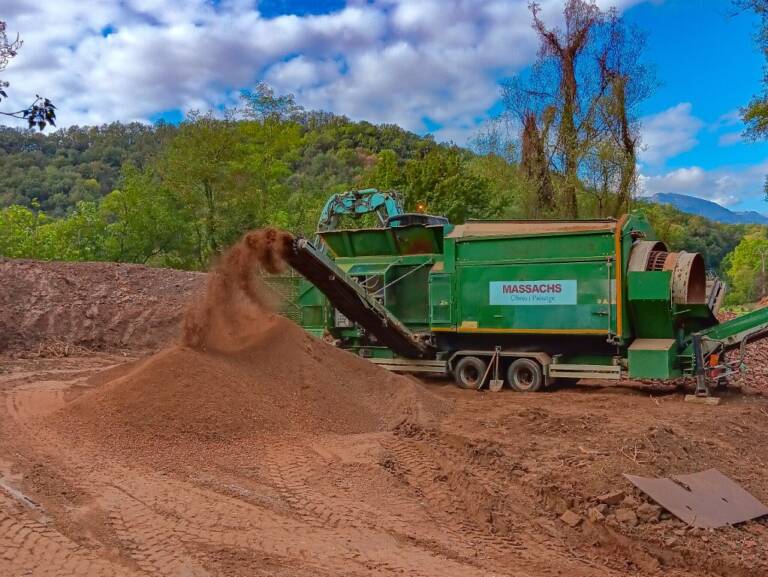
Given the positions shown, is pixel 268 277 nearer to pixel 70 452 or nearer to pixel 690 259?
pixel 70 452

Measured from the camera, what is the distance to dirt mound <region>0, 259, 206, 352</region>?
598 inches

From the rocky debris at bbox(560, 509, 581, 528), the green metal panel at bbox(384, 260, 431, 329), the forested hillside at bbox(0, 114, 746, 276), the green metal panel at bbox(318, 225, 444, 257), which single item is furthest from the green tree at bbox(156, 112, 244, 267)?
the rocky debris at bbox(560, 509, 581, 528)

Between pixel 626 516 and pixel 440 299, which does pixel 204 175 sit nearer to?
pixel 440 299

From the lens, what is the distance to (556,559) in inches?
194

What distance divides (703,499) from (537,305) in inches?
207

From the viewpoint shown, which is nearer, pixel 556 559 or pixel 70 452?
pixel 556 559

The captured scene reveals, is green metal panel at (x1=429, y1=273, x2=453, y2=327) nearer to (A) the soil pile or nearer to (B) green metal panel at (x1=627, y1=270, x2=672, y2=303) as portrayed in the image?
(A) the soil pile

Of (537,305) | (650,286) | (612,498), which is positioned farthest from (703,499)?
(537,305)

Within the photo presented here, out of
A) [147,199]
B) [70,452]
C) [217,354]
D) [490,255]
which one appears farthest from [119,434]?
[147,199]

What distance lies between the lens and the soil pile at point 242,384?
7000 millimetres

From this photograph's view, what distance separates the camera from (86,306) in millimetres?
16516

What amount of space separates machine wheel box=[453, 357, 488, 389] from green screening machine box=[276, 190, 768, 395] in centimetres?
2

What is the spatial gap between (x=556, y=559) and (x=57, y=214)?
174 feet

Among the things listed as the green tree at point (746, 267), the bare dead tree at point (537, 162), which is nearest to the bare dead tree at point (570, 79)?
the bare dead tree at point (537, 162)
